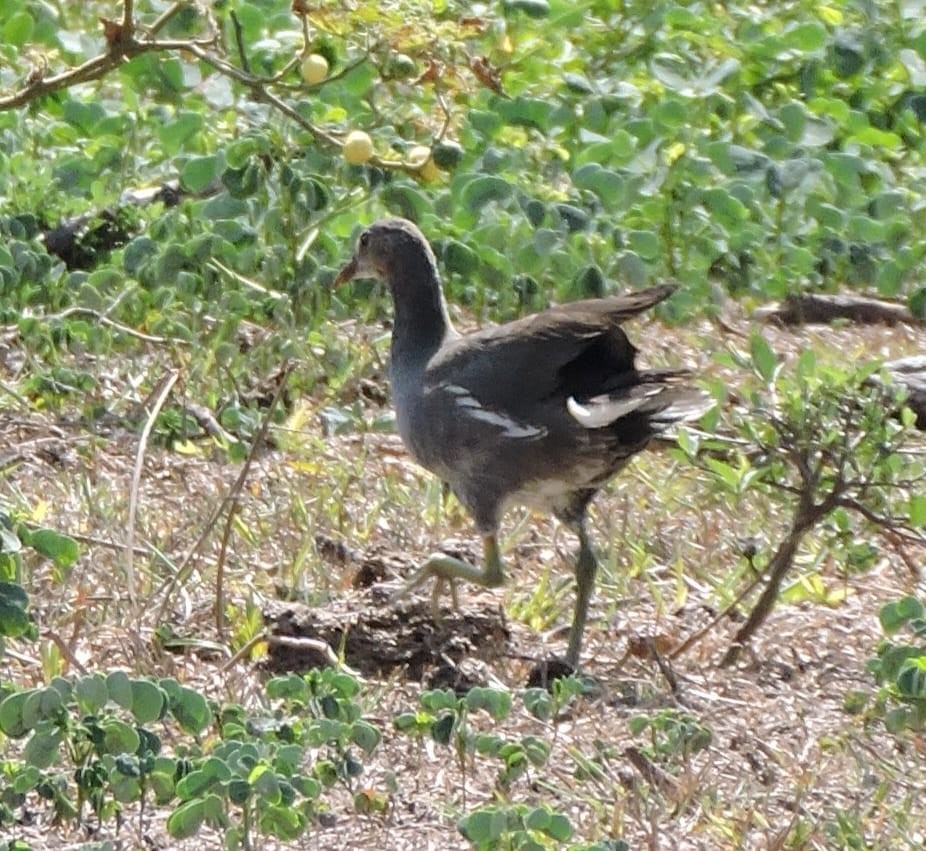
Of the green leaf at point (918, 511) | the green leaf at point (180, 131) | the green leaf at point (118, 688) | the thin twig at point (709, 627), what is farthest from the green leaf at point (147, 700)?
the green leaf at point (180, 131)

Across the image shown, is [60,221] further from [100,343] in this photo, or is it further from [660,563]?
[660,563]

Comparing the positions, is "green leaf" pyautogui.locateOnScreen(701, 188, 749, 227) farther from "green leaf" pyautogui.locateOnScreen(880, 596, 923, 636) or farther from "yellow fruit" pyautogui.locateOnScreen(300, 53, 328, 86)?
"green leaf" pyautogui.locateOnScreen(880, 596, 923, 636)

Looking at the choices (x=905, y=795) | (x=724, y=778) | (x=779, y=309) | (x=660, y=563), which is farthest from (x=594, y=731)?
(x=779, y=309)

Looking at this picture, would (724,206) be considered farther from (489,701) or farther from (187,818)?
(187,818)

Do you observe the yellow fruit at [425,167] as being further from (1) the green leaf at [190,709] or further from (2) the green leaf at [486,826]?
(2) the green leaf at [486,826]

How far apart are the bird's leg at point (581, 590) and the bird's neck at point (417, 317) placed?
625mm

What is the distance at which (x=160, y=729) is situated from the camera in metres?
4.52

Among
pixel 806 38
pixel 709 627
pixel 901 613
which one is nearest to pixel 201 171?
pixel 806 38

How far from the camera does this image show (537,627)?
543cm

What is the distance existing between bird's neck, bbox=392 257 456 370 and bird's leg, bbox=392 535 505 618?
0.55m

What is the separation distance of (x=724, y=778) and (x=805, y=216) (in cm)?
390

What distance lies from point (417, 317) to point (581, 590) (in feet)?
2.94

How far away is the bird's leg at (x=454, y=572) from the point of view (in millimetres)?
5168

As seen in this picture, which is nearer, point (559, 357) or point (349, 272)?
point (559, 357)
